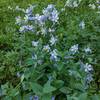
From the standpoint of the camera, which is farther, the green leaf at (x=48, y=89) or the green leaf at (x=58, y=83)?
the green leaf at (x=58, y=83)

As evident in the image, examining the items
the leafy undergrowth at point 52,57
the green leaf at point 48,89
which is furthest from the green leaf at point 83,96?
the green leaf at point 48,89

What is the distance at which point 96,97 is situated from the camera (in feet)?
6.77

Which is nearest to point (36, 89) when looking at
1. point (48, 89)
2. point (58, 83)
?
point (48, 89)

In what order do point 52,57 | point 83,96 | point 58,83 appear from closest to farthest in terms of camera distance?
point 83,96 < point 58,83 < point 52,57

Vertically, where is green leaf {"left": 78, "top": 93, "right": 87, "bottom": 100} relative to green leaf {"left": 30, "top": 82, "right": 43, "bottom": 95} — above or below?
below

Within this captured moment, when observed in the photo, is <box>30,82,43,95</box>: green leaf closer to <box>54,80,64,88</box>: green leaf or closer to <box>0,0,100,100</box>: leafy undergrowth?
<box>0,0,100,100</box>: leafy undergrowth

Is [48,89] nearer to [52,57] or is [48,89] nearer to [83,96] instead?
[83,96]

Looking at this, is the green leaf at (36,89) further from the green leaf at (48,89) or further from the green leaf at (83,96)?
the green leaf at (83,96)

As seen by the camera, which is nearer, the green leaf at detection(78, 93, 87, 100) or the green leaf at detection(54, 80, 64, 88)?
the green leaf at detection(78, 93, 87, 100)

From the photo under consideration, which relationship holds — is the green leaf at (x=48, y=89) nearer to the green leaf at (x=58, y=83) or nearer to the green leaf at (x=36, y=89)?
the green leaf at (x=36, y=89)

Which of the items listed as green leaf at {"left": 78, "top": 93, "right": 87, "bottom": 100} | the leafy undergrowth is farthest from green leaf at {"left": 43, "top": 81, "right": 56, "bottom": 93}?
green leaf at {"left": 78, "top": 93, "right": 87, "bottom": 100}

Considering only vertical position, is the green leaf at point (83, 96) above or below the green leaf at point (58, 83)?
below

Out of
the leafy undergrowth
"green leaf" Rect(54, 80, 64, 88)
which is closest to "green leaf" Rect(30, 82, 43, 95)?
the leafy undergrowth

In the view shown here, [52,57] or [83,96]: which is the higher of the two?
[52,57]
